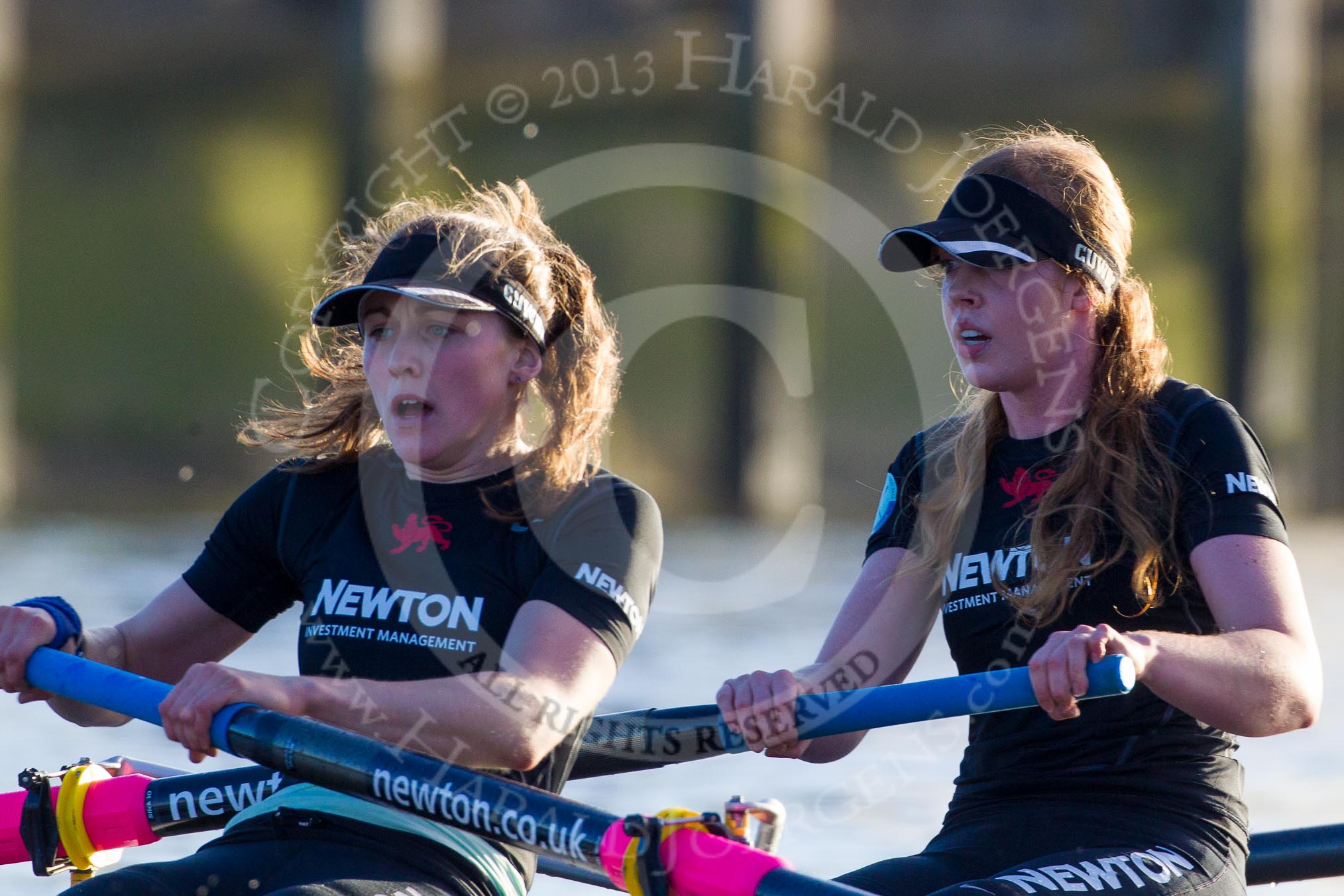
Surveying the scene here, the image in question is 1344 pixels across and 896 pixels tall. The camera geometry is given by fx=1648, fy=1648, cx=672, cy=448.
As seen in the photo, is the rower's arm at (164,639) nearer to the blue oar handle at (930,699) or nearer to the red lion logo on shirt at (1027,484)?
the blue oar handle at (930,699)

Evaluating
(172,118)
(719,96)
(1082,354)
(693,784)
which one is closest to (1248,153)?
(719,96)

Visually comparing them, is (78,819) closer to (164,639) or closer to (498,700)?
(164,639)

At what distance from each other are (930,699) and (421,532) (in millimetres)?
965

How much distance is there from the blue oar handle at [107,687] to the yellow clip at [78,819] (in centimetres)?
Answer: 30

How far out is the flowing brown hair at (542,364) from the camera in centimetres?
306

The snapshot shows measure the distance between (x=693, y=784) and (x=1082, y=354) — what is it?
2311 mm

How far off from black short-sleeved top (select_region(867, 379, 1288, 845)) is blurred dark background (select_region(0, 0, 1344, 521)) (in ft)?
28.4

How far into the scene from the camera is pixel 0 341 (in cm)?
1163

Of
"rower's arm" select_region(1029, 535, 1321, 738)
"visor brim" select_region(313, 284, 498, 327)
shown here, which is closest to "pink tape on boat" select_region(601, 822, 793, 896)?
"rower's arm" select_region(1029, 535, 1321, 738)

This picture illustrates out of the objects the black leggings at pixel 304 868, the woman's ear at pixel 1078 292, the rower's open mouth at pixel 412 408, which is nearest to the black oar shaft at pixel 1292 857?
the woman's ear at pixel 1078 292

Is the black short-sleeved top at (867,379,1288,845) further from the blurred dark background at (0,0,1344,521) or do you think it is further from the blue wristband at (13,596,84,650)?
the blurred dark background at (0,0,1344,521)

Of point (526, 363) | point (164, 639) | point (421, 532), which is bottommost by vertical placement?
point (164, 639)

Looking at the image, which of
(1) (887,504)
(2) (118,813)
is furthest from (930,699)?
(2) (118,813)

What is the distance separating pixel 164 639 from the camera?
3256mm
